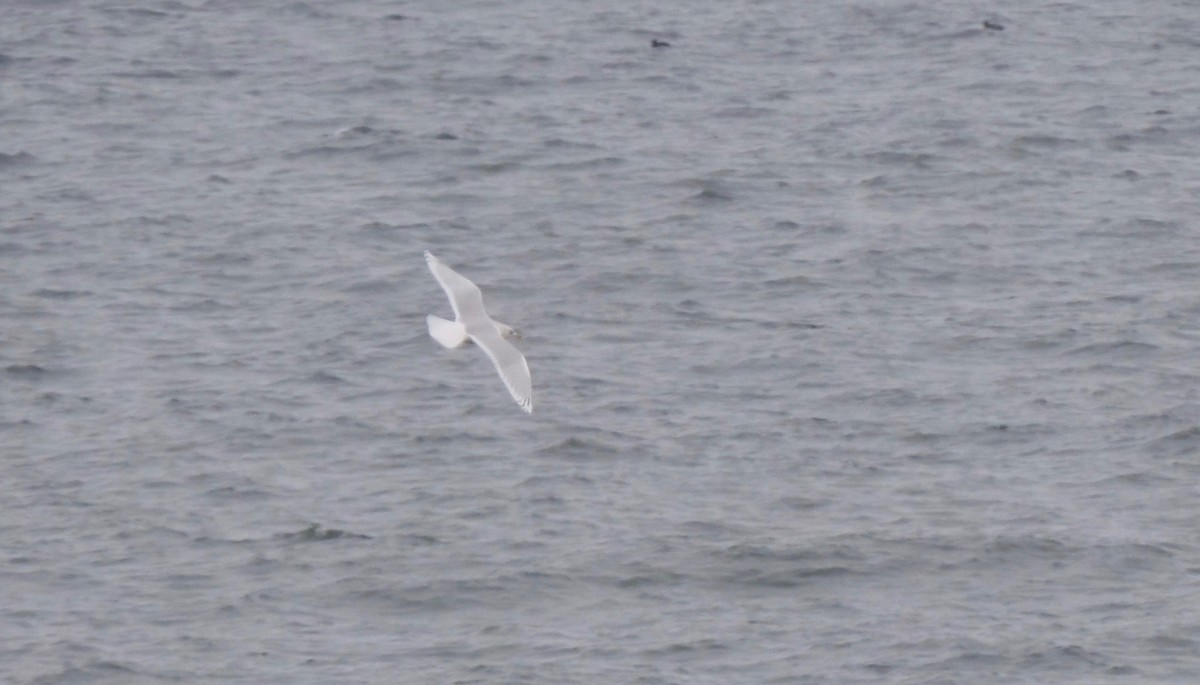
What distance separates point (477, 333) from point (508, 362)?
56 centimetres

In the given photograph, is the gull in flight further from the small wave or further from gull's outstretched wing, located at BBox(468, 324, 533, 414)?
the small wave

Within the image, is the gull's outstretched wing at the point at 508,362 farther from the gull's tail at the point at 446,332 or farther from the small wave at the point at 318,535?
the small wave at the point at 318,535

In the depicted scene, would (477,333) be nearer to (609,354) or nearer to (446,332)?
(446,332)

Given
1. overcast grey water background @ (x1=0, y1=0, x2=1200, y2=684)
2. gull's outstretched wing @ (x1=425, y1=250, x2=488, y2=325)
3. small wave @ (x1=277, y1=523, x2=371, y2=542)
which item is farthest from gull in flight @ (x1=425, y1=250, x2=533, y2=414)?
small wave @ (x1=277, y1=523, x2=371, y2=542)

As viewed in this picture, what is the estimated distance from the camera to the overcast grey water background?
698 inches

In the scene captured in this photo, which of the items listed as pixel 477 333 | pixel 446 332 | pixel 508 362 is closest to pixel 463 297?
pixel 477 333

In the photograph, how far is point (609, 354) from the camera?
22.1 metres

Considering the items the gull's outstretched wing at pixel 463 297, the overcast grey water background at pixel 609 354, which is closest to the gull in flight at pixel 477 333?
the gull's outstretched wing at pixel 463 297

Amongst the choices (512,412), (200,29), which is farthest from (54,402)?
(200,29)

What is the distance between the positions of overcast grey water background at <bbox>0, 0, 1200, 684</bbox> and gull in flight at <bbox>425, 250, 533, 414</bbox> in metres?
2.95

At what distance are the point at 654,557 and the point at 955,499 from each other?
265 centimetres

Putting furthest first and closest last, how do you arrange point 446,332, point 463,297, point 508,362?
1. point 463,297
2. point 446,332
3. point 508,362

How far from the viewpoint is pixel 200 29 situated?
3284 cm

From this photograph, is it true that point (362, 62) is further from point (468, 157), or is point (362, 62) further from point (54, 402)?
point (54, 402)
